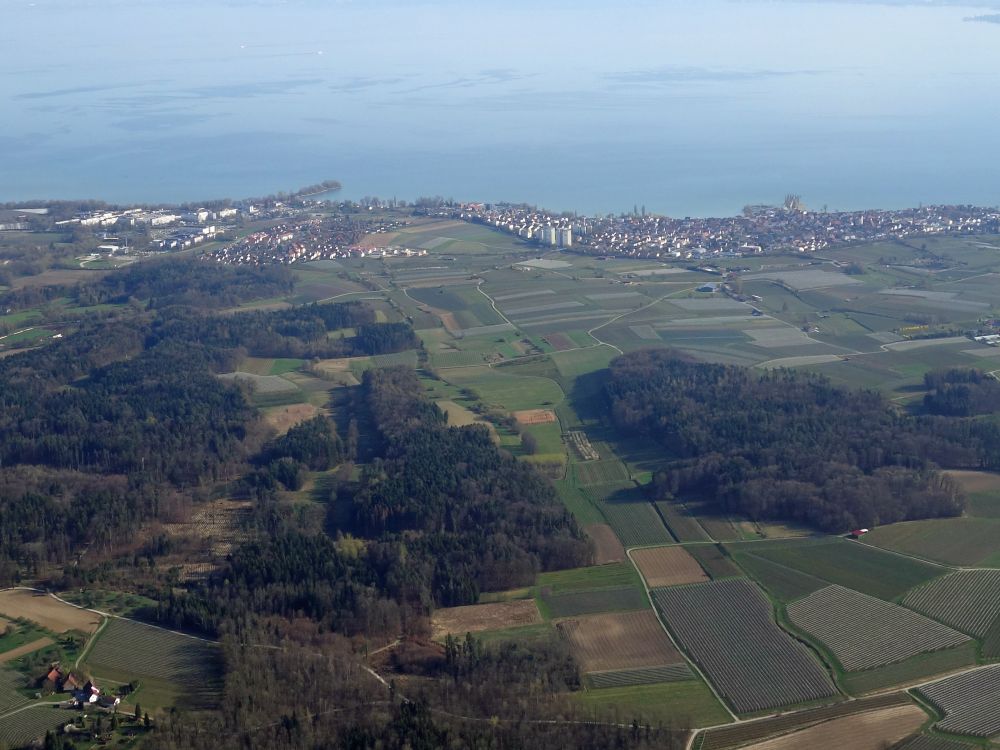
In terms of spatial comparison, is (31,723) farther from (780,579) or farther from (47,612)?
(780,579)

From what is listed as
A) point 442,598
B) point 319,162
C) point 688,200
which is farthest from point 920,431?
point 319,162

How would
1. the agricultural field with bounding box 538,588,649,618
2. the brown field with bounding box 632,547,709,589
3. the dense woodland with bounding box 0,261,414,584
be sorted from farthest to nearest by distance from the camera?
the dense woodland with bounding box 0,261,414,584 → the brown field with bounding box 632,547,709,589 → the agricultural field with bounding box 538,588,649,618

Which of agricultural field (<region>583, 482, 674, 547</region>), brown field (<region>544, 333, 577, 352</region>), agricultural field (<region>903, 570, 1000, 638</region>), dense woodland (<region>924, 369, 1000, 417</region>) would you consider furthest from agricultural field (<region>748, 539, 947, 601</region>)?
brown field (<region>544, 333, 577, 352</region>)

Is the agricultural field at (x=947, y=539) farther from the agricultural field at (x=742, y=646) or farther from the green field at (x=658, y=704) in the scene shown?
the green field at (x=658, y=704)

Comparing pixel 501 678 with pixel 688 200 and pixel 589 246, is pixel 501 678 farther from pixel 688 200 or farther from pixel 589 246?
pixel 688 200

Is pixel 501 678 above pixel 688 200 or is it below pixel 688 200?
below

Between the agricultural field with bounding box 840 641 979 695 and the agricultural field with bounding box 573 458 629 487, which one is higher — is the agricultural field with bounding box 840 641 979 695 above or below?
below

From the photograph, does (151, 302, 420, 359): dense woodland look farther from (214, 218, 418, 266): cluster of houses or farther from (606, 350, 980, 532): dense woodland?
(214, 218, 418, 266): cluster of houses

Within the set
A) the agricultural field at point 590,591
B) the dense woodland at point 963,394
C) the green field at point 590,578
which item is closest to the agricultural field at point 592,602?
the agricultural field at point 590,591
